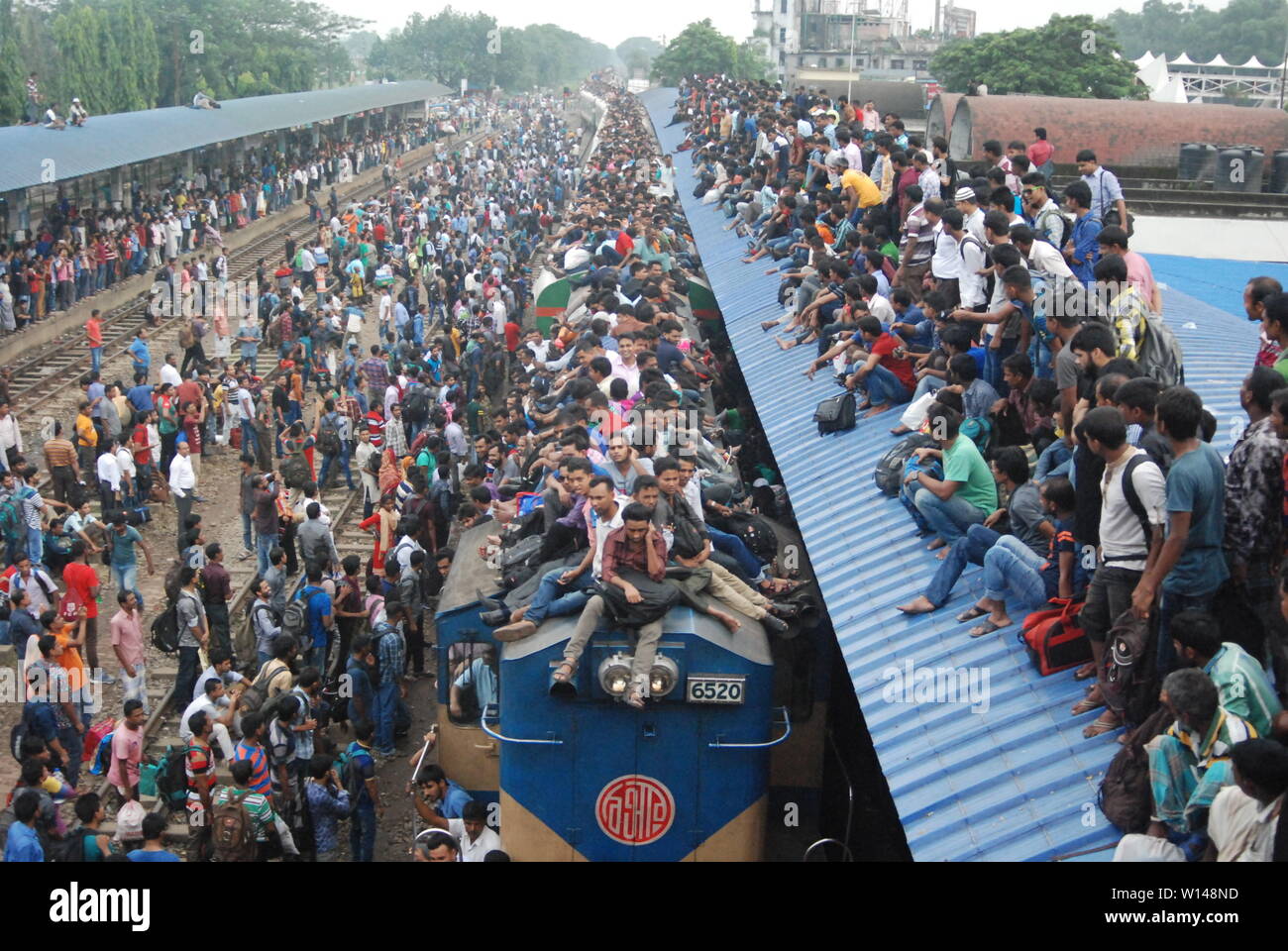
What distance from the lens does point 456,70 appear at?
356ft

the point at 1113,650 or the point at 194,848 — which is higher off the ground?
the point at 1113,650

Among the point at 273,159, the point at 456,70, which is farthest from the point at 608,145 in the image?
the point at 456,70

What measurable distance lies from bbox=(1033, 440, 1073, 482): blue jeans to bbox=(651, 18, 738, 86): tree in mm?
79181

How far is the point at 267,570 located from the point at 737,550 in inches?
257

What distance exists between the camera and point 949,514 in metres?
8.27

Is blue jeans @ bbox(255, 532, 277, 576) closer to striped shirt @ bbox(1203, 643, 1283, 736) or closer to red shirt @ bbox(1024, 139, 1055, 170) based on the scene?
red shirt @ bbox(1024, 139, 1055, 170)

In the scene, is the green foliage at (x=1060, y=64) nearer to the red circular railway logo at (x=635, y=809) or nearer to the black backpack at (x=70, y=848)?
the red circular railway logo at (x=635, y=809)

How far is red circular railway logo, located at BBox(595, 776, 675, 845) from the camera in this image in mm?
7852

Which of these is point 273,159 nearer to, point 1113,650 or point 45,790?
point 45,790

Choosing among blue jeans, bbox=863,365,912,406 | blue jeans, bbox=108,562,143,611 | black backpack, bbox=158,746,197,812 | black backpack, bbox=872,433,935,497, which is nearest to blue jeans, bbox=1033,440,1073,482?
black backpack, bbox=872,433,935,497

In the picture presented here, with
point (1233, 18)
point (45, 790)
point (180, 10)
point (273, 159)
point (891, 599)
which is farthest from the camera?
point (1233, 18)

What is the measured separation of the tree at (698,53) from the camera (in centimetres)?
8462

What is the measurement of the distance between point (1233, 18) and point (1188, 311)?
103374mm

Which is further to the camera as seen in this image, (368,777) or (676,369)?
(676,369)
